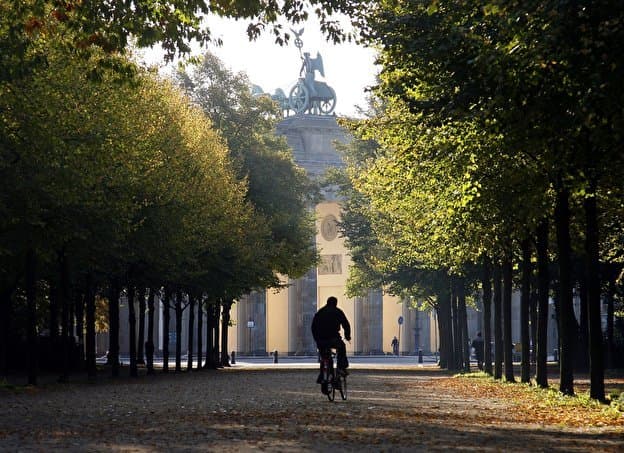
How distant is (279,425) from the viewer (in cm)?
→ 1958

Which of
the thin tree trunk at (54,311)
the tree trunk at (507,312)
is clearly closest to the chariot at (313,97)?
the thin tree trunk at (54,311)

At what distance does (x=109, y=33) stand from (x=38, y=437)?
5984 millimetres

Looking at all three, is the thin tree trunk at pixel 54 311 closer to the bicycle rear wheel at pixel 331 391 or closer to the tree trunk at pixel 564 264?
the bicycle rear wheel at pixel 331 391

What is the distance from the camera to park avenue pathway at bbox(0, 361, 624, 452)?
53.4 ft

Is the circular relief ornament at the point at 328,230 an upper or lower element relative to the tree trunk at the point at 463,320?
upper

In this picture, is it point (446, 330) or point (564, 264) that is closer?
point (564, 264)

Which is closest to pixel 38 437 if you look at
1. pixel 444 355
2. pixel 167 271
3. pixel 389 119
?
pixel 389 119

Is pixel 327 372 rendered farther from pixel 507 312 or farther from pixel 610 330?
pixel 610 330

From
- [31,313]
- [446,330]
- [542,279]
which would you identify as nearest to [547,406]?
[542,279]

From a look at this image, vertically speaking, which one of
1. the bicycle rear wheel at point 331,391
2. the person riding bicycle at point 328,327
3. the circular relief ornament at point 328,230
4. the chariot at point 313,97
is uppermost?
the chariot at point 313,97

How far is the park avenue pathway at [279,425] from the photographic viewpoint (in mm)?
16281

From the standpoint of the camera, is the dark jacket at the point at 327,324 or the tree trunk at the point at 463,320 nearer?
the dark jacket at the point at 327,324

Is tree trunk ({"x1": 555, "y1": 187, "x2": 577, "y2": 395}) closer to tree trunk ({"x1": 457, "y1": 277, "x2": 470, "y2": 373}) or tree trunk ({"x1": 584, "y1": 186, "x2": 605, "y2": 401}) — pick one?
tree trunk ({"x1": 584, "y1": 186, "x2": 605, "y2": 401})

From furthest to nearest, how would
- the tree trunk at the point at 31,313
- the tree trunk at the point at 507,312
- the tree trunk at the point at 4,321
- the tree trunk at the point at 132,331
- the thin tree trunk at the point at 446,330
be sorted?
1. the thin tree trunk at the point at 446,330
2. the tree trunk at the point at 4,321
3. the tree trunk at the point at 132,331
4. the tree trunk at the point at 507,312
5. the tree trunk at the point at 31,313
